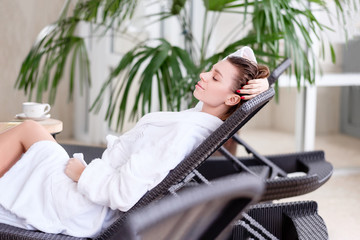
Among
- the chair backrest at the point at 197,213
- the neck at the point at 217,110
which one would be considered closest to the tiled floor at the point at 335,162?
the neck at the point at 217,110

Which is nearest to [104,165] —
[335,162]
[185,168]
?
[185,168]

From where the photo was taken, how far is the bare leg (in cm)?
196

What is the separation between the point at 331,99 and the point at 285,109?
1.20 ft

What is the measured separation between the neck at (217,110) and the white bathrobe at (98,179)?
0.08 metres

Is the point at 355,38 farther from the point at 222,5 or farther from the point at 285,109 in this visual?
the point at 222,5

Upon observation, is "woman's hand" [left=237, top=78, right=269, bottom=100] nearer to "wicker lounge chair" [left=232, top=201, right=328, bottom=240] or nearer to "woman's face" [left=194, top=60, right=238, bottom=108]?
"woman's face" [left=194, top=60, right=238, bottom=108]

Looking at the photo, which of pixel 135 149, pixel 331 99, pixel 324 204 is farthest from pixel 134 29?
pixel 135 149

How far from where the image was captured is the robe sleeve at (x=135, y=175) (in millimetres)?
1683

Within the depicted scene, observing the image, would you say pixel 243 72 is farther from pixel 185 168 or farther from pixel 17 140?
pixel 17 140

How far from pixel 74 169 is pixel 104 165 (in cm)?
11

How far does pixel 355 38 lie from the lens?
430 cm

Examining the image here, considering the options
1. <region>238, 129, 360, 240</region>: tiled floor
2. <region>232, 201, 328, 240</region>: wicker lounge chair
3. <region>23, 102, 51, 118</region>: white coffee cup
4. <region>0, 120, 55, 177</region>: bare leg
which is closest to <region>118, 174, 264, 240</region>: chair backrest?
<region>0, 120, 55, 177</region>: bare leg

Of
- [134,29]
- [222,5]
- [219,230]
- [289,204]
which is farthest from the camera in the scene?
[134,29]

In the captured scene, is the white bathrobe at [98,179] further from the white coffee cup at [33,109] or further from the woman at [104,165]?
the white coffee cup at [33,109]
